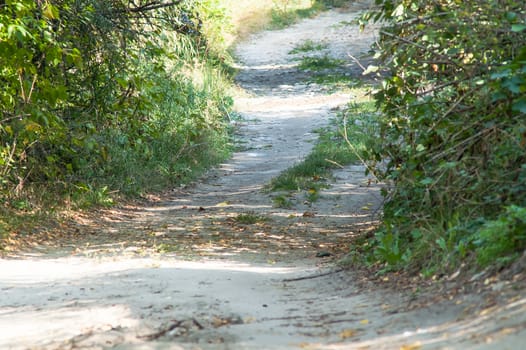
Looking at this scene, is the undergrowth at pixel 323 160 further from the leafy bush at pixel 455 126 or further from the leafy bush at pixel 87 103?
the leafy bush at pixel 87 103

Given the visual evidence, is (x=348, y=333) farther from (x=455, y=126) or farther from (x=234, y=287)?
(x=455, y=126)

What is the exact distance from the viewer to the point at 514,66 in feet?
17.7

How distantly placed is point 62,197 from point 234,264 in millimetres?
3896

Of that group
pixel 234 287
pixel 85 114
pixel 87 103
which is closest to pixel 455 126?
pixel 234 287

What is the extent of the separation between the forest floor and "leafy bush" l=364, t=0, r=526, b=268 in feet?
1.69

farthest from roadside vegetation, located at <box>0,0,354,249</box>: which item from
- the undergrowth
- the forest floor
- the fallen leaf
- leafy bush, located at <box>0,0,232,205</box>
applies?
the fallen leaf

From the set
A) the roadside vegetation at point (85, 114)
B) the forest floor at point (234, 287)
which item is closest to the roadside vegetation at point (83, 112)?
the roadside vegetation at point (85, 114)

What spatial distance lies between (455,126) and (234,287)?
211 cm

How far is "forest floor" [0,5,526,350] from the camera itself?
4180 millimetres

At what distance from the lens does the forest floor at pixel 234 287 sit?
165 inches

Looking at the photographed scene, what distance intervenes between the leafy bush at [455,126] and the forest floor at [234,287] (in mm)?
515

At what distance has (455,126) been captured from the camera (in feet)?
20.4

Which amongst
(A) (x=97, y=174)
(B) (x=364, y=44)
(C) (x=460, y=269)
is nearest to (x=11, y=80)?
(A) (x=97, y=174)

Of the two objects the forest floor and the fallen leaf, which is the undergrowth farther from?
the fallen leaf
